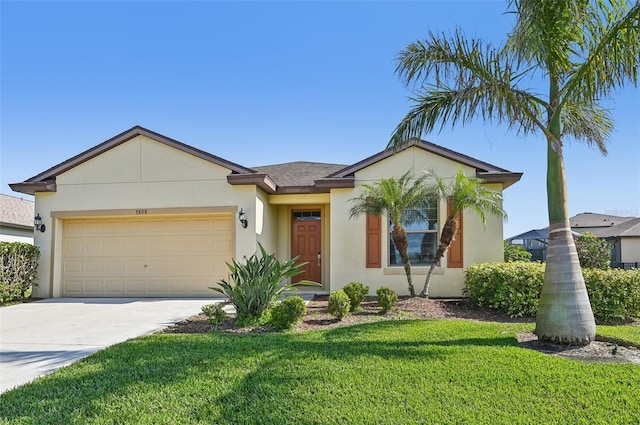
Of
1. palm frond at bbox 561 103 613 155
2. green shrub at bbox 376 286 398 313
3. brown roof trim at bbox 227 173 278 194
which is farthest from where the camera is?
brown roof trim at bbox 227 173 278 194

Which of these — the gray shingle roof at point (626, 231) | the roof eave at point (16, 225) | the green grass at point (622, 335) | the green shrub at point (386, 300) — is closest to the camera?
the green grass at point (622, 335)

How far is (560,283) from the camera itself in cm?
527

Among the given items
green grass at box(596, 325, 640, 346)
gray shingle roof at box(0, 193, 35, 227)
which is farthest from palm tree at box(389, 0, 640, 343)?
gray shingle roof at box(0, 193, 35, 227)

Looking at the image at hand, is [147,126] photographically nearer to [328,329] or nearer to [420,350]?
[328,329]

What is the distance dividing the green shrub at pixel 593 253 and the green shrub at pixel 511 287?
26.3 feet

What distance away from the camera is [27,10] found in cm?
963

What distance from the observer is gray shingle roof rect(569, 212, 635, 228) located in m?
34.7

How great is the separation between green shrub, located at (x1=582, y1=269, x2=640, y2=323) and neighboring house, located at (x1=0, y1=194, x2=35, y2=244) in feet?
69.9

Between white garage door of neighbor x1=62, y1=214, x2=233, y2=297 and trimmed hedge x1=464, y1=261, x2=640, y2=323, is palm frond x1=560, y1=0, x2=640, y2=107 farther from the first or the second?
white garage door of neighbor x1=62, y1=214, x2=233, y2=297

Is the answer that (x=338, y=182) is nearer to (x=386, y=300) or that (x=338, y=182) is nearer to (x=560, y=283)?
(x=386, y=300)

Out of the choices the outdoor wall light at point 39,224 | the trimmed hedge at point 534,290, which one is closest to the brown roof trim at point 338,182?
the trimmed hedge at point 534,290

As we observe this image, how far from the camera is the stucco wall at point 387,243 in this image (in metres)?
10.8

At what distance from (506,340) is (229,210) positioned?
7.95m

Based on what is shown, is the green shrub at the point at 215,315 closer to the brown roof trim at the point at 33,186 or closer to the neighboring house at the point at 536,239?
the brown roof trim at the point at 33,186
